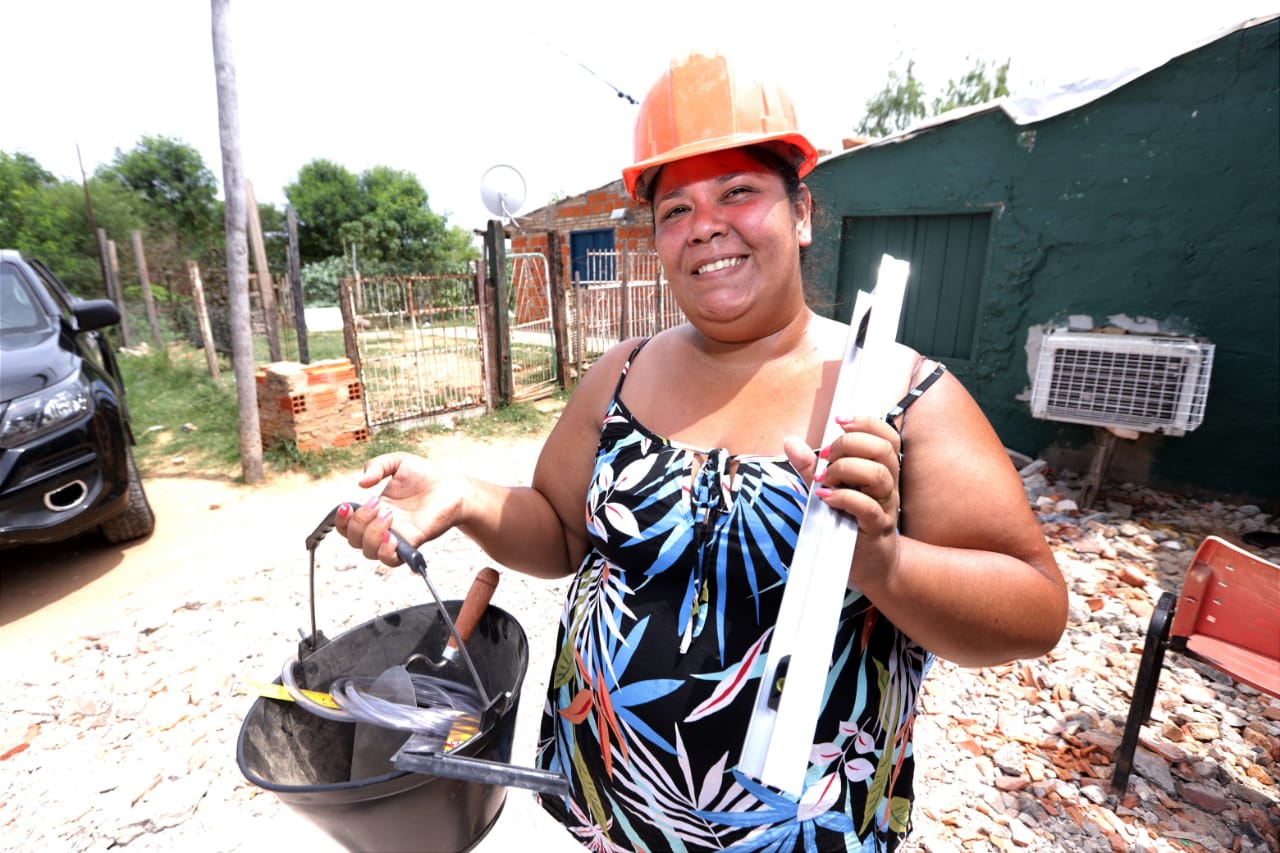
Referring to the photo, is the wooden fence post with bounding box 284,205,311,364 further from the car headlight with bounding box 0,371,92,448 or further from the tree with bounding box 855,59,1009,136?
the tree with bounding box 855,59,1009,136

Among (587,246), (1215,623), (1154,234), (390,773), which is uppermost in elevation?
(587,246)

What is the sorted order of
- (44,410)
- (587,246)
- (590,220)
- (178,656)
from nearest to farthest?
1. (178,656)
2. (44,410)
3. (590,220)
4. (587,246)

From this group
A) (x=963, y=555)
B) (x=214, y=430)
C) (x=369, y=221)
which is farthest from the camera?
(x=369, y=221)

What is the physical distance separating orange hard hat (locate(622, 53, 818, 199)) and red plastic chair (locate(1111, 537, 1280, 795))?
2.60 m

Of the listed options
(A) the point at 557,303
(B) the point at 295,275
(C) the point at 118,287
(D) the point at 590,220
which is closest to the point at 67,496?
(A) the point at 557,303

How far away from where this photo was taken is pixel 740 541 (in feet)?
3.65

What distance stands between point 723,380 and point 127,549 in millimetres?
5427

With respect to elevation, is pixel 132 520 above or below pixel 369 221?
below

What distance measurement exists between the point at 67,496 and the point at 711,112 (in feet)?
14.9

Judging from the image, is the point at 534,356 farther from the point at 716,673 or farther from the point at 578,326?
the point at 716,673

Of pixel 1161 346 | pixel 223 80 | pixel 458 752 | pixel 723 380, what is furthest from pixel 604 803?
pixel 223 80

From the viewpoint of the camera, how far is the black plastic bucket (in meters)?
1.08

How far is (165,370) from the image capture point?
1082 cm

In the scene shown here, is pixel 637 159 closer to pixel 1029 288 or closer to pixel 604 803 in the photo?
pixel 604 803
